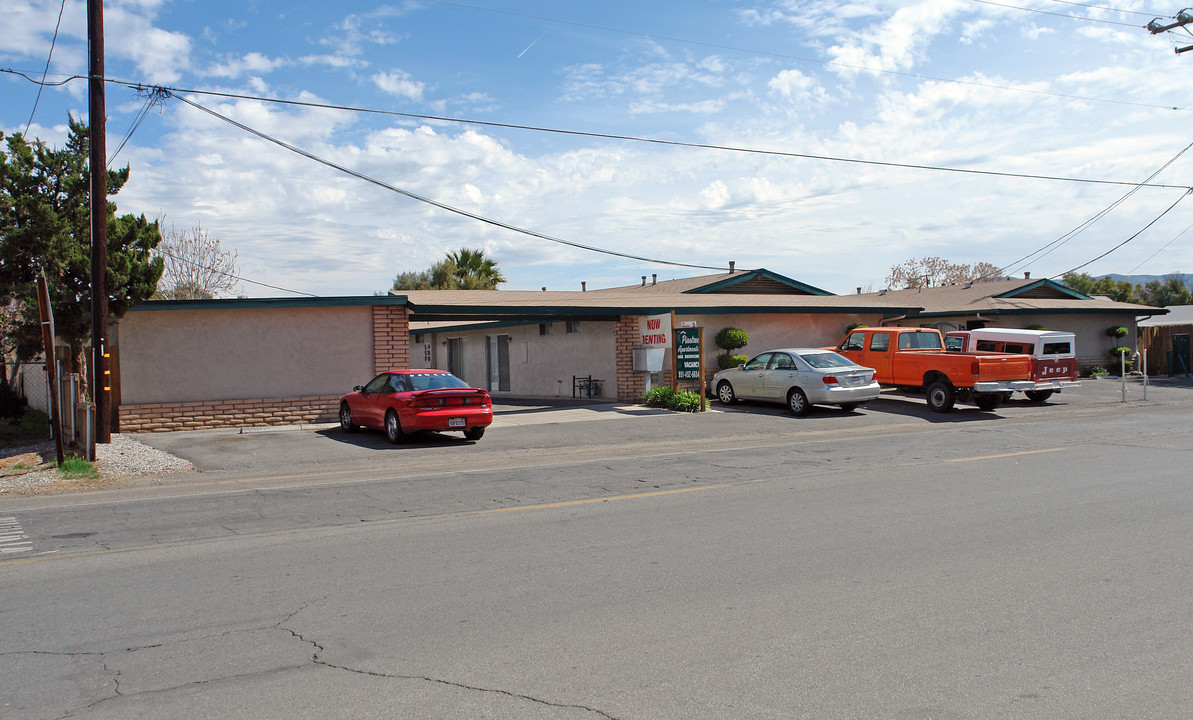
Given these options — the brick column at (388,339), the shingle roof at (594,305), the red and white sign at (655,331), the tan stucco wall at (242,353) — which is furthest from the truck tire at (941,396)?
the tan stucco wall at (242,353)

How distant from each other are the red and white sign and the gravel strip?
37.8 feet

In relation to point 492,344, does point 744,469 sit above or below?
below

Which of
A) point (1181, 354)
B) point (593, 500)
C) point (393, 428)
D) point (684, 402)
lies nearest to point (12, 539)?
point (593, 500)

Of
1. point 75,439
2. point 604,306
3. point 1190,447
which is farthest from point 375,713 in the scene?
point 604,306

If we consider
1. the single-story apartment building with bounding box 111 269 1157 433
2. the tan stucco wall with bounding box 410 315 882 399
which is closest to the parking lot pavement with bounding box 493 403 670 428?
the single-story apartment building with bounding box 111 269 1157 433

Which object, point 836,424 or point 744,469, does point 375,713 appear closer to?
point 744,469

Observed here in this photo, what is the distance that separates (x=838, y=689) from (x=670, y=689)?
81 cm

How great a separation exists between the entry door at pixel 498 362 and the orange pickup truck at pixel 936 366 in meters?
12.0

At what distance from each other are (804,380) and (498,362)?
13.7 meters

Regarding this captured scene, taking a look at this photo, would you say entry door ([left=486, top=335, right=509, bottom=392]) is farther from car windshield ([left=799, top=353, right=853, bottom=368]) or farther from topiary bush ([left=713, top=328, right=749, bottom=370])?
car windshield ([left=799, top=353, right=853, bottom=368])

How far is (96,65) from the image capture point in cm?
1452

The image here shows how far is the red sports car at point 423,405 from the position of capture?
1498 centimetres

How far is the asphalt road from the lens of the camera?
4109mm

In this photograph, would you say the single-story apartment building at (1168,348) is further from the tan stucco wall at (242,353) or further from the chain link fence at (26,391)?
the chain link fence at (26,391)
